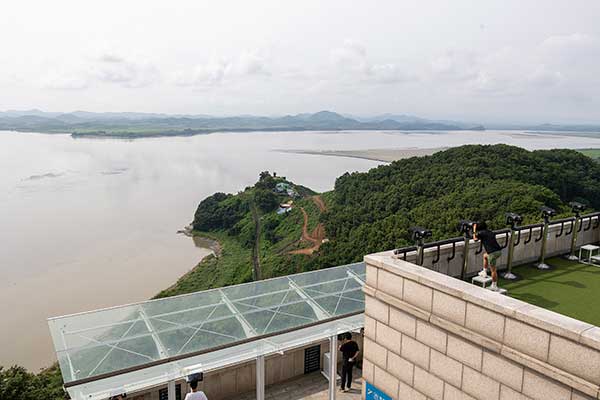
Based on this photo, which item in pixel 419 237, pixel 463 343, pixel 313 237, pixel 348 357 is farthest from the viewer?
pixel 313 237

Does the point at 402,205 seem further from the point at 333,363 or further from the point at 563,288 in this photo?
the point at 333,363

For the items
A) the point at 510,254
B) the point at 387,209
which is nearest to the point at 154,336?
the point at 510,254

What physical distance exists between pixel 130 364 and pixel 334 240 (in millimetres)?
35783

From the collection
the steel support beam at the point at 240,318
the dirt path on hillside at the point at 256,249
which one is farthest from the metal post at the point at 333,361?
the dirt path on hillside at the point at 256,249

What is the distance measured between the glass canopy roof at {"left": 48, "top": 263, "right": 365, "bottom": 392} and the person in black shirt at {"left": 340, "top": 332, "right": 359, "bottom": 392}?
756 millimetres

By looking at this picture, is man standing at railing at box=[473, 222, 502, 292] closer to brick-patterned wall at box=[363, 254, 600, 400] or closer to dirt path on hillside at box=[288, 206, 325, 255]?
brick-patterned wall at box=[363, 254, 600, 400]

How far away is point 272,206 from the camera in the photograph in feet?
210

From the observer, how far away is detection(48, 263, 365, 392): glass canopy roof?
5359mm

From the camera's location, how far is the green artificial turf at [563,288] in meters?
5.57

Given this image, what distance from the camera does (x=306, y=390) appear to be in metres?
7.37

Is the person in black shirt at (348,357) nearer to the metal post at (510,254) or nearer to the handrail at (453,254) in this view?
the handrail at (453,254)

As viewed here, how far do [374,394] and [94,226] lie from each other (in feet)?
183

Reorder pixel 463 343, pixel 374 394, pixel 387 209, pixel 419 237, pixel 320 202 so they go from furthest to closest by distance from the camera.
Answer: pixel 320 202, pixel 387 209, pixel 419 237, pixel 374 394, pixel 463 343

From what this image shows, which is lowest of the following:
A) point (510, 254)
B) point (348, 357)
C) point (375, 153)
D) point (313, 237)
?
point (313, 237)
